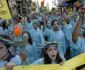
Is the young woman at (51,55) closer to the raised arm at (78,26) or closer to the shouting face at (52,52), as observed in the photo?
the shouting face at (52,52)

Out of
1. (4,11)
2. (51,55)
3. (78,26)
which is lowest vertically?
(51,55)

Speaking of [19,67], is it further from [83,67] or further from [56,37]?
[56,37]

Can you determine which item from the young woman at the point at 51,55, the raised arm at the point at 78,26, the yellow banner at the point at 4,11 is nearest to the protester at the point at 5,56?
the young woman at the point at 51,55

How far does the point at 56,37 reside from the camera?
933 centimetres

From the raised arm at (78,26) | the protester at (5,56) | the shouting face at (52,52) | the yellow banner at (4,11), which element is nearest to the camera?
the protester at (5,56)

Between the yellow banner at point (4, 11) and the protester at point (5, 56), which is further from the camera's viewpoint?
the yellow banner at point (4, 11)

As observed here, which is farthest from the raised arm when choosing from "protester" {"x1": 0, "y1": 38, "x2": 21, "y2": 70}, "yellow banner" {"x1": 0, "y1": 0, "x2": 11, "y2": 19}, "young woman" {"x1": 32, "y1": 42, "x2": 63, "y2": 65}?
"yellow banner" {"x1": 0, "y1": 0, "x2": 11, "y2": 19}

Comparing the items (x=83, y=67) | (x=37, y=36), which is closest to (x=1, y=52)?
(x=83, y=67)

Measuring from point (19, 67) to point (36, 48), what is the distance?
13.2ft

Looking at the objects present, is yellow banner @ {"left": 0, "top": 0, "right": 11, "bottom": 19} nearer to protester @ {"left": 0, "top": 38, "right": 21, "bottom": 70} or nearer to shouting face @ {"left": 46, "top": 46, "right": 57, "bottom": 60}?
protester @ {"left": 0, "top": 38, "right": 21, "bottom": 70}

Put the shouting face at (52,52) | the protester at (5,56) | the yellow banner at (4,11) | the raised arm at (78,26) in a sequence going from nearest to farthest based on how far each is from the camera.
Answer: the protester at (5,56) → the shouting face at (52,52) → the raised arm at (78,26) → the yellow banner at (4,11)

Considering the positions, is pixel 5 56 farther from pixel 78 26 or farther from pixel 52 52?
pixel 78 26

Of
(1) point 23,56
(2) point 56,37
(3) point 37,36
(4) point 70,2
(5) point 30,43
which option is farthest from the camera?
(4) point 70,2

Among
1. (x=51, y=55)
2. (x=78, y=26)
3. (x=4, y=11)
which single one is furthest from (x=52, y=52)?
(x=4, y=11)
